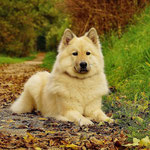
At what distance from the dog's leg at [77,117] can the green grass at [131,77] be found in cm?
51

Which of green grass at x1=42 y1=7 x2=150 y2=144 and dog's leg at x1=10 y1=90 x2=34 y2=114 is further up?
green grass at x1=42 y1=7 x2=150 y2=144

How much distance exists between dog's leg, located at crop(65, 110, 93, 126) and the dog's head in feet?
2.18

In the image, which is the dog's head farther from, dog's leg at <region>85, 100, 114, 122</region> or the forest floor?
the forest floor

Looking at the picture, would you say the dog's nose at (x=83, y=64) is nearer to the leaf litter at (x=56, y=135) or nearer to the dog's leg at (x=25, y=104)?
the leaf litter at (x=56, y=135)

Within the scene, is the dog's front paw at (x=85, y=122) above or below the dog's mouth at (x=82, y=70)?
below

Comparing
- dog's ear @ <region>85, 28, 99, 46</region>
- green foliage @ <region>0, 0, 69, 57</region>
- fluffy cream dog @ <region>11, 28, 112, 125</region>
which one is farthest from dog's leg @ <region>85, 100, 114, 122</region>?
green foliage @ <region>0, 0, 69, 57</region>

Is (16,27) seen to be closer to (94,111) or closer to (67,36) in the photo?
(67,36)

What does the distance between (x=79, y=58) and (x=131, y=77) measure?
2602 mm

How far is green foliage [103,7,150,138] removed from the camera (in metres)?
4.79

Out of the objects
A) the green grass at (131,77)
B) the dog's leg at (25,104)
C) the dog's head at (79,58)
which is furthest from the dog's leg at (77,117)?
the dog's leg at (25,104)

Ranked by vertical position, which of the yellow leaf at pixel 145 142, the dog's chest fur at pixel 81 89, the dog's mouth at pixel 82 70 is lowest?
the yellow leaf at pixel 145 142

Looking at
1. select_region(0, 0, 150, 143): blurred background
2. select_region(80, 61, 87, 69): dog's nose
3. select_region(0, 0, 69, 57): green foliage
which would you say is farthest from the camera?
select_region(0, 0, 69, 57): green foliage

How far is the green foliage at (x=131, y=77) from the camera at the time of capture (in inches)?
189

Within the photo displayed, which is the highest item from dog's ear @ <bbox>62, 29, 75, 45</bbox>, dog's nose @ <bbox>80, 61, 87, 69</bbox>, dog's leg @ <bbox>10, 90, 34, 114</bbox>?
dog's ear @ <bbox>62, 29, 75, 45</bbox>
